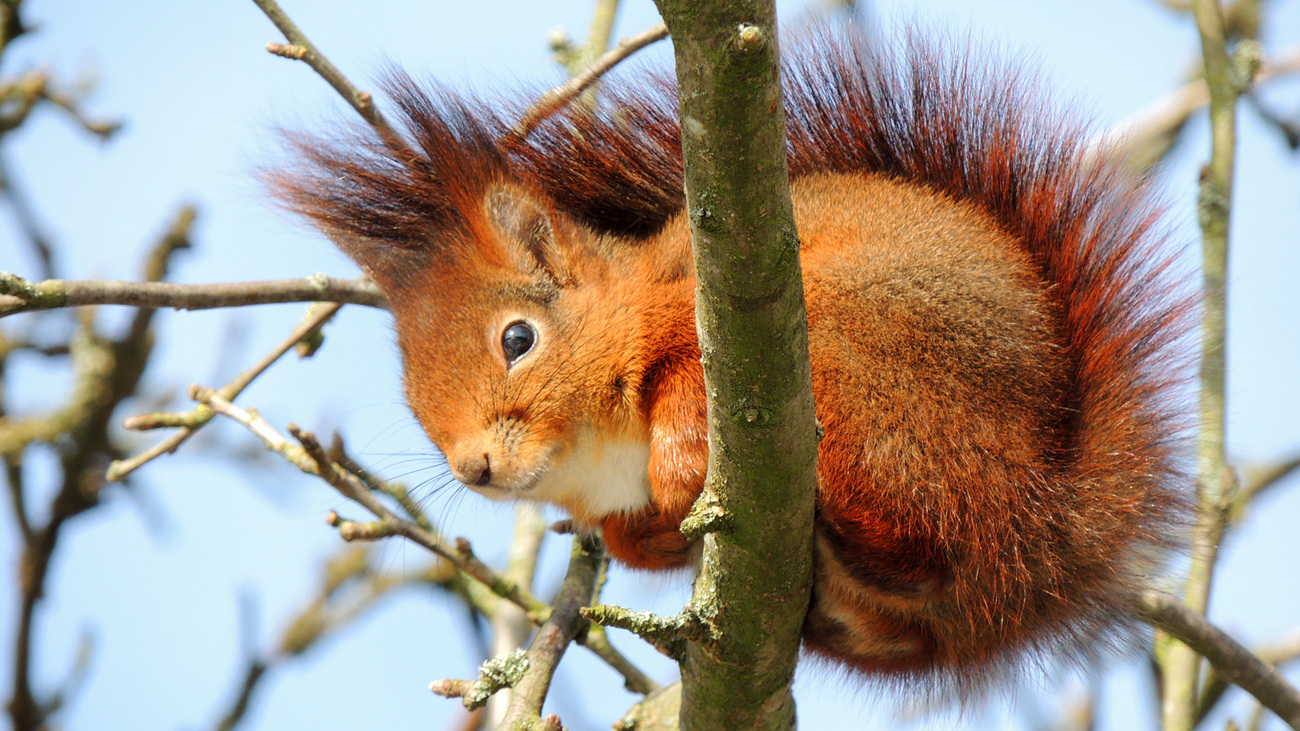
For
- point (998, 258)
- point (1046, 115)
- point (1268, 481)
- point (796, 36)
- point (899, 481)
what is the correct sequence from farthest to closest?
point (1268, 481) → point (796, 36) → point (1046, 115) → point (998, 258) → point (899, 481)

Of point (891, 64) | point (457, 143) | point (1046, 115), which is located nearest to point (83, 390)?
point (457, 143)

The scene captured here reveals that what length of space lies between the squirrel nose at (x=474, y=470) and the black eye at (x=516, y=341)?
269 millimetres

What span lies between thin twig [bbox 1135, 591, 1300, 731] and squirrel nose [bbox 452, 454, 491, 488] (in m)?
1.55

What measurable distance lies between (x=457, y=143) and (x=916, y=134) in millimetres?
1194

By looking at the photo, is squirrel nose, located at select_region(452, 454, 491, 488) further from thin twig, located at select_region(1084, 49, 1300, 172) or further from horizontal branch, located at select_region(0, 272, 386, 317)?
thin twig, located at select_region(1084, 49, 1300, 172)

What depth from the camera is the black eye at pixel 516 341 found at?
2.66m

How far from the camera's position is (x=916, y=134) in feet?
8.84

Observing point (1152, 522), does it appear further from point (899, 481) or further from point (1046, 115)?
point (1046, 115)

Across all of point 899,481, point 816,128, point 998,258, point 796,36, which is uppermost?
point 796,36

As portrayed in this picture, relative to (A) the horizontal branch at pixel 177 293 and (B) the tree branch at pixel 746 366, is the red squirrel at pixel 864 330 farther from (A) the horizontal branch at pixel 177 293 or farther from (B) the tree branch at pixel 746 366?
(B) the tree branch at pixel 746 366

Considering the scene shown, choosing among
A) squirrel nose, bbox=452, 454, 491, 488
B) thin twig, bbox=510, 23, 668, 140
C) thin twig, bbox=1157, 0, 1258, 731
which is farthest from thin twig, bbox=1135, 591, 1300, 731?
thin twig, bbox=510, 23, 668, 140

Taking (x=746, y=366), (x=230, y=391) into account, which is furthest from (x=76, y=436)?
(x=746, y=366)

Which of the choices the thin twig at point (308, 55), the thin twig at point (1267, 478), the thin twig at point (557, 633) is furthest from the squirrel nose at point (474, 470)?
the thin twig at point (1267, 478)

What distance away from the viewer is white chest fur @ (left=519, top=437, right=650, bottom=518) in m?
2.60
